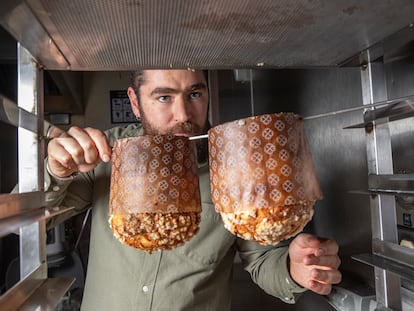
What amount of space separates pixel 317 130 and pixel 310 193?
69 cm

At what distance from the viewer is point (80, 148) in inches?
22.3

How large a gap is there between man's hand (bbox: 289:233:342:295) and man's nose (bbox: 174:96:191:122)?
452 millimetres

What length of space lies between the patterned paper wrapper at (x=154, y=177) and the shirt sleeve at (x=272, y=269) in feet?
1.50

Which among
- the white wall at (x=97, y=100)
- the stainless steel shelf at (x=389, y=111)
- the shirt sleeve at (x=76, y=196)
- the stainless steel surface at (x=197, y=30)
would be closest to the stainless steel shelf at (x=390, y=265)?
the stainless steel shelf at (x=389, y=111)

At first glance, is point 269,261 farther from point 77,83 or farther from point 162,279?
point 77,83

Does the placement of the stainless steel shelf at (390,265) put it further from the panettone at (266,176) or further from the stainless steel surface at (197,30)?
the stainless steel surface at (197,30)

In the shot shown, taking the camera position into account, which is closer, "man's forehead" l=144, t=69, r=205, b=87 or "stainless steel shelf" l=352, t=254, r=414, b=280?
"stainless steel shelf" l=352, t=254, r=414, b=280

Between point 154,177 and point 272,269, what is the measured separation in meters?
0.60

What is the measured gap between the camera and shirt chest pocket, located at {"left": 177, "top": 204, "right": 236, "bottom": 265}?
1067 mm

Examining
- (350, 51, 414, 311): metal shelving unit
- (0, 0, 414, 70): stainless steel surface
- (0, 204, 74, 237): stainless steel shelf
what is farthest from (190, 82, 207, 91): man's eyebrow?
(0, 204, 74, 237): stainless steel shelf

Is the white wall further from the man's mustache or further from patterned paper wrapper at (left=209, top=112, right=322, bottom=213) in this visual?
patterned paper wrapper at (left=209, top=112, right=322, bottom=213)

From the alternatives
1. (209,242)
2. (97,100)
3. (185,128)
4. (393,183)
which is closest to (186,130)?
(185,128)

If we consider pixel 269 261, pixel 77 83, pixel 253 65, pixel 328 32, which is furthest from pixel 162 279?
pixel 77 83

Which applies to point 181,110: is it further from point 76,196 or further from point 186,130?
point 76,196
